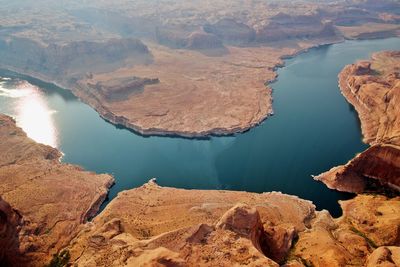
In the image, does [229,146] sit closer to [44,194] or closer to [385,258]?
[44,194]

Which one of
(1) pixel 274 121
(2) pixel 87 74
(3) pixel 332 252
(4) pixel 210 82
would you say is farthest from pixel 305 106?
(2) pixel 87 74

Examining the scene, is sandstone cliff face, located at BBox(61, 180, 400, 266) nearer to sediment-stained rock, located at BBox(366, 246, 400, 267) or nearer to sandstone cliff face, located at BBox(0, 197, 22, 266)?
sediment-stained rock, located at BBox(366, 246, 400, 267)

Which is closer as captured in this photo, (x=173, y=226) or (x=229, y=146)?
(x=173, y=226)

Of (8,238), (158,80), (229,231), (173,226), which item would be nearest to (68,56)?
(158,80)

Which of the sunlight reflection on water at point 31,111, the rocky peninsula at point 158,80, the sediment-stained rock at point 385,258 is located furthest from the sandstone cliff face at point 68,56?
the sediment-stained rock at point 385,258

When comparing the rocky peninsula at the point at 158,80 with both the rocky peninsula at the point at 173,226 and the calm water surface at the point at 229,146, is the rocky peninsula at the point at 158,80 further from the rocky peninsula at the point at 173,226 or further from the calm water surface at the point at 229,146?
the rocky peninsula at the point at 173,226

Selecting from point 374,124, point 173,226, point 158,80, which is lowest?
point 158,80
